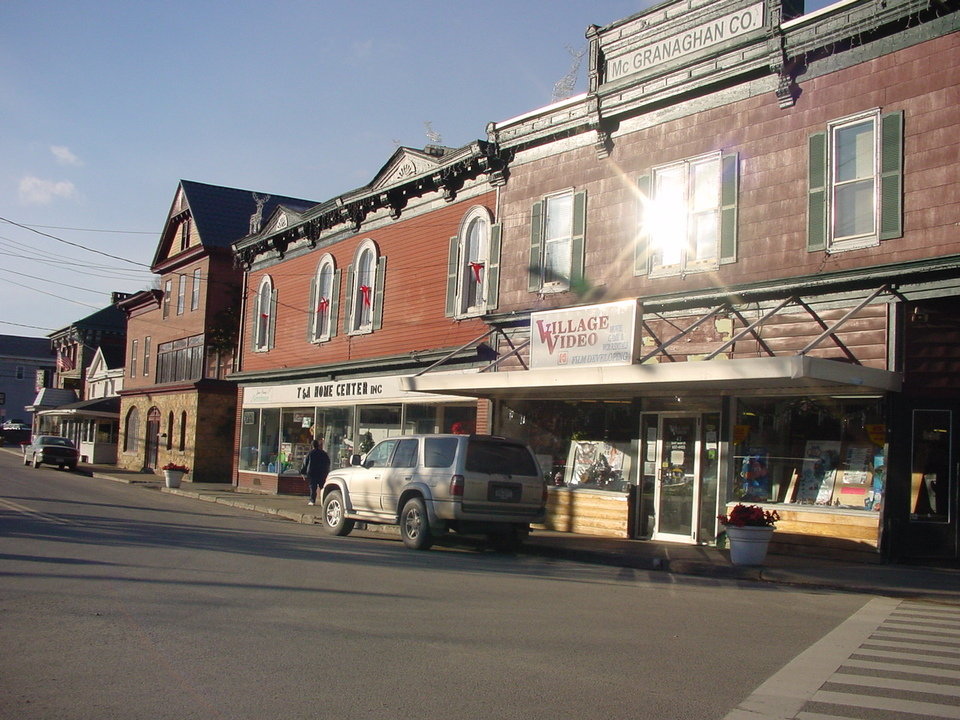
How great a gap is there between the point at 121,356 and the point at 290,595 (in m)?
53.7

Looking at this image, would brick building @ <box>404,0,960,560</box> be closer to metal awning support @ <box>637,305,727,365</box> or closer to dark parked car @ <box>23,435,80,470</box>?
metal awning support @ <box>637,305,727,365</box>

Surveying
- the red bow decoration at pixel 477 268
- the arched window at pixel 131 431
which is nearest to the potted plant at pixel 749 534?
the red bow decoration at pixel 477 268

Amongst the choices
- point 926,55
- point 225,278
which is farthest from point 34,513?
point 225,278

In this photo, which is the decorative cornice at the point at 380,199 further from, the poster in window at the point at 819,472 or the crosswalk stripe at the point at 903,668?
the crosswalk stripe at the point at 903,668

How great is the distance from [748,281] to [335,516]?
8516 mm

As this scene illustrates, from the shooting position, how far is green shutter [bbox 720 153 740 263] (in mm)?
16469

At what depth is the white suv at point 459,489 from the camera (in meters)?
15.1

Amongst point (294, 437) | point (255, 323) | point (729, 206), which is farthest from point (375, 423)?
point (729, 206)

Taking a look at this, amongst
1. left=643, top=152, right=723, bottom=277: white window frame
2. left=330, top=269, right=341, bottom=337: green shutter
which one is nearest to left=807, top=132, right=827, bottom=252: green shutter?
left=643, top=152, right=723, bottom=277: white window frame

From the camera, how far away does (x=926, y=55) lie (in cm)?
1422

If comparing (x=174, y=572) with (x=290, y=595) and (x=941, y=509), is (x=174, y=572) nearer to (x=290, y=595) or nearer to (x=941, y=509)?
(x=290, y=595)

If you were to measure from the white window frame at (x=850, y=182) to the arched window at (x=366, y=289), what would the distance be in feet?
43.3

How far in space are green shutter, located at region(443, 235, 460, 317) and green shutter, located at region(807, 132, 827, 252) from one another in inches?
368

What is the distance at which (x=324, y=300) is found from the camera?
1120 inches
